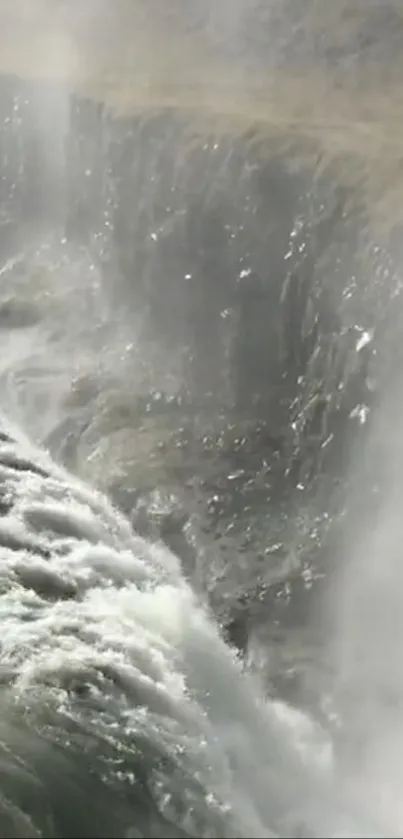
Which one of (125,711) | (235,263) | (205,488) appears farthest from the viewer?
(235,263)

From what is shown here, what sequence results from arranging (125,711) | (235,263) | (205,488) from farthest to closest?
1. (235,263)
2. (205,488)
3. (125,711)

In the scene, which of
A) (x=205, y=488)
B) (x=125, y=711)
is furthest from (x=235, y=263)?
(x=125, y=711)

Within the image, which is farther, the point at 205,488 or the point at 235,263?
the point at 235,263

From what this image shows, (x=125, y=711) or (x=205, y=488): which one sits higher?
(x=205, y=488)

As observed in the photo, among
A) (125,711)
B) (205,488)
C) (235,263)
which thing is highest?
(235,263)

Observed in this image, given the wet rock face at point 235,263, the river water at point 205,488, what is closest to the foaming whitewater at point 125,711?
the river water at point 205,488

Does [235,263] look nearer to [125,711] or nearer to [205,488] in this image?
[205,488]

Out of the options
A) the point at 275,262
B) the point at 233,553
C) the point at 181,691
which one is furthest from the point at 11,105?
the point at 181,691

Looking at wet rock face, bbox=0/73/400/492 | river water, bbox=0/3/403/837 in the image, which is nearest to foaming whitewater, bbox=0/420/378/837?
river water, bbox=0/3/403/837
